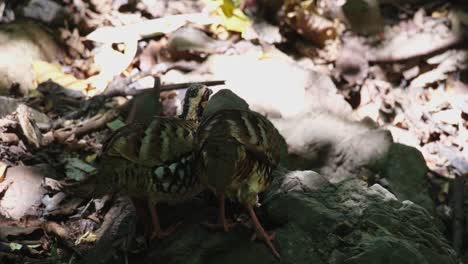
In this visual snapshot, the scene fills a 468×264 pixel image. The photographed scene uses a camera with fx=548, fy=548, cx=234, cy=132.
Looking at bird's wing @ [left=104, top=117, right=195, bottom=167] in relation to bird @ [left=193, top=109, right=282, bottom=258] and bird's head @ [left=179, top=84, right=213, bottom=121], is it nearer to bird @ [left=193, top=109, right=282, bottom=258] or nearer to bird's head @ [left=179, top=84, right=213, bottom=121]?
bird @ [left=193, top=109, right=282, bottom=258]

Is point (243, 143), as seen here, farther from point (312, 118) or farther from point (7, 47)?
point (7, 47)

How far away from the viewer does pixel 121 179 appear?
10.4ft

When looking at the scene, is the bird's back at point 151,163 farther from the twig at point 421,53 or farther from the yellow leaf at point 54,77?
the twig at point 421,53

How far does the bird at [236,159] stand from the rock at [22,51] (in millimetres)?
3017

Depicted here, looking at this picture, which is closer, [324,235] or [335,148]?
[324,235]

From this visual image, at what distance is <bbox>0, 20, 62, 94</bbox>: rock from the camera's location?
18.2 feet

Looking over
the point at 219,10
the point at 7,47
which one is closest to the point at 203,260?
the point at 7,47

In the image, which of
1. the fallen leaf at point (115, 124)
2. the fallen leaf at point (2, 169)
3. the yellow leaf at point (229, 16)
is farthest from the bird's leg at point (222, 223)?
the yellow leaf at point (229, 16)

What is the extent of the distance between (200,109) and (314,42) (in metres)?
3.69

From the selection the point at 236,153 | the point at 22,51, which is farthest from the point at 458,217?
the point at 22,51

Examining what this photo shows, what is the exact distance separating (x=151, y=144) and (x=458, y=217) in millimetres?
3555

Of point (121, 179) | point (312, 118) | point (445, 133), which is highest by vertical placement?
point (121, 179)

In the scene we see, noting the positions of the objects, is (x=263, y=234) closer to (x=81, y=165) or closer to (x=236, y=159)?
(x=236, y=159)

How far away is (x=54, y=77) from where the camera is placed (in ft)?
18.9
